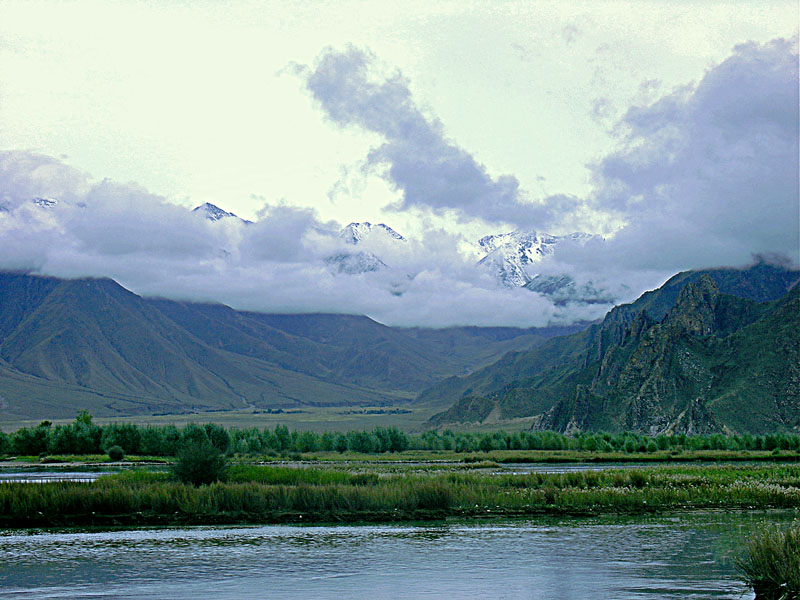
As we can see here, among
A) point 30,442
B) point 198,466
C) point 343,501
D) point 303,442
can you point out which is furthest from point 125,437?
point 343,501

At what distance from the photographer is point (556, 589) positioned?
30641 mm

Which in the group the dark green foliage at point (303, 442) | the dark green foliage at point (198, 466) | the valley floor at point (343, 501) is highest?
the dark green foliage at point (198, 466)

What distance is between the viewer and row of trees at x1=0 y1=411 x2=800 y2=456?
14475cm

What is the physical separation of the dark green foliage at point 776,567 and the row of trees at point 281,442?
106531 mm

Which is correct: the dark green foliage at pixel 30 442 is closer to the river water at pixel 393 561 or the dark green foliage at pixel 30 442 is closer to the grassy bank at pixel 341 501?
the grassy bank at pixel 341 501

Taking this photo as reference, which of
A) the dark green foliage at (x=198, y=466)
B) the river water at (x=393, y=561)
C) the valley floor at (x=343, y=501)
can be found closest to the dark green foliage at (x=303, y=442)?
the dark green foliage at (x=198, y=466)

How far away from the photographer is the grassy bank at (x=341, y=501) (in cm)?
4912

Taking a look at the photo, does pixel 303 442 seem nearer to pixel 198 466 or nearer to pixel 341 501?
pixel 198 466

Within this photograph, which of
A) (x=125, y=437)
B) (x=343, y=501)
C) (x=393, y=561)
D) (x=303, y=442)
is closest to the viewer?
(x=393, y=561)

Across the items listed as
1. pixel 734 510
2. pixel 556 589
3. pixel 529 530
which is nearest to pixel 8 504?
pixel 529 530

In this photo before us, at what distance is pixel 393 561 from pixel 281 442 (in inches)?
5486

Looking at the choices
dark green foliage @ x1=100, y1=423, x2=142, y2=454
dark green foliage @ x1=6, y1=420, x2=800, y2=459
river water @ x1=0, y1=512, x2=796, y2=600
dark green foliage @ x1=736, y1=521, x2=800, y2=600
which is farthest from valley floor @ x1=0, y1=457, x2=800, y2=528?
dark green foliage @ x1=100, y1=423, x2=142, y2=454

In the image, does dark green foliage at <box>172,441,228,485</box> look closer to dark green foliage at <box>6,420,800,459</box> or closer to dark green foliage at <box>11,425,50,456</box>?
dark green foliage at <box>6,420,800,459</box>

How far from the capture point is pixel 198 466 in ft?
197
